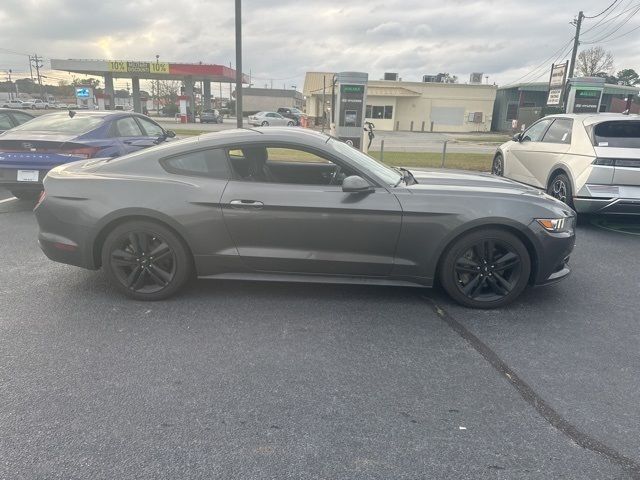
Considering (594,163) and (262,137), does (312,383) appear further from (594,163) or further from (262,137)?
(594,163)

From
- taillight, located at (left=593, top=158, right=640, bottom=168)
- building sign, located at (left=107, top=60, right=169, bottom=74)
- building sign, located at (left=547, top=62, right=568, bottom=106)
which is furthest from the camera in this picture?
building sign, located at (left=107, top=60, right=169, bottom=74)

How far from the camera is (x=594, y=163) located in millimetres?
6410

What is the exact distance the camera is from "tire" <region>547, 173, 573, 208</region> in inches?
266

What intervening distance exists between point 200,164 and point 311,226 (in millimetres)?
1086

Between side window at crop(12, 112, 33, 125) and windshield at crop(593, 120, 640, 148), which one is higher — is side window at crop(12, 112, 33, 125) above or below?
below

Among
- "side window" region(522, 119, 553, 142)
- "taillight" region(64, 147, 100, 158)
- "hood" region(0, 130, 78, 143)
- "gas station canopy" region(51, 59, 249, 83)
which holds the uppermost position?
"gas station canopy" region(51, 59, 249, 83)

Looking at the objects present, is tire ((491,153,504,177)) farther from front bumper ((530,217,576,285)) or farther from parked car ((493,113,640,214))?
front bumper ((530,217,576,285))

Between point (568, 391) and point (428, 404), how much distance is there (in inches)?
35.3

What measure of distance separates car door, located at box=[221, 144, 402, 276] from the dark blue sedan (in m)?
3.87

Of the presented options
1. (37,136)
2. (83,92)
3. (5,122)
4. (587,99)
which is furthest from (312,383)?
(83,92)

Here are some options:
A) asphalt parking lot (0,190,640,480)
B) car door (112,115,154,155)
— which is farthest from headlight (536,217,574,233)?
car door (112,115,154,155)

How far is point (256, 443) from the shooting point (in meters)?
2.38

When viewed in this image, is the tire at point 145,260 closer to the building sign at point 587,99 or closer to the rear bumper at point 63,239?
the rear bumper at point 63,239

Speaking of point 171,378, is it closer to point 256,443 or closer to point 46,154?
point 256,443
